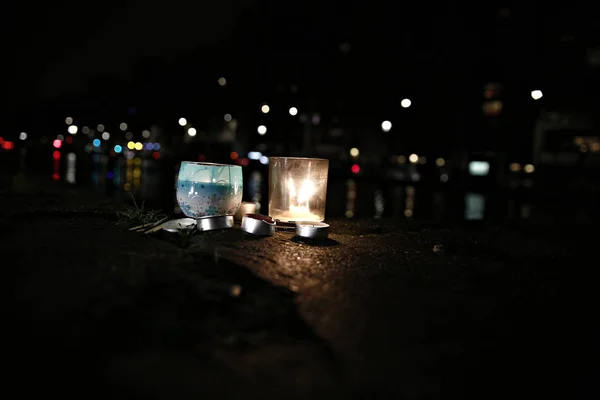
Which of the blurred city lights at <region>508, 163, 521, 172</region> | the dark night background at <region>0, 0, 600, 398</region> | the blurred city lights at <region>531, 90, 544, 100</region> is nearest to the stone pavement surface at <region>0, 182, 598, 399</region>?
the dark night background at <region>0, 0, 600, 398</region>

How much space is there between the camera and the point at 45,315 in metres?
1.85

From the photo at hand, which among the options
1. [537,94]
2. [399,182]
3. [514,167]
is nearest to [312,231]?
[537,94]

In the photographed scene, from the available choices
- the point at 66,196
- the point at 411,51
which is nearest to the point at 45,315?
the point at 66,196

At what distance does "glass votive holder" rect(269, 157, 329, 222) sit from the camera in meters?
4.29

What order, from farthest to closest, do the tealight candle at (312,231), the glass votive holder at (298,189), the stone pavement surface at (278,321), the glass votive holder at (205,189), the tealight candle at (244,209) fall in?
1. the tealight candle at (244,209)
2. the glass votive holder at (298,189)
3. the glass votive holder at (205,189)
4. the tealight candle at (312,231)
5. the stone pavement surface at (278,321)

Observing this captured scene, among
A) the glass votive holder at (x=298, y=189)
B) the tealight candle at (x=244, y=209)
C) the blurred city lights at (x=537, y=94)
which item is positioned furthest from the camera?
the blurred city lights at (x=537, y=94)

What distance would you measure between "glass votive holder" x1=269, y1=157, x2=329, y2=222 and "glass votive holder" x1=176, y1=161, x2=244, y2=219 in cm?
46

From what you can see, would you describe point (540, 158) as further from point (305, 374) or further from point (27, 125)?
point (27, 125)

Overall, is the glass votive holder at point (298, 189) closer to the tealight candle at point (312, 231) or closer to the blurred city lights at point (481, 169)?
the tealight candle at point (312, 231)

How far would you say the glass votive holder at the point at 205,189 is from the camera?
13.2 feet

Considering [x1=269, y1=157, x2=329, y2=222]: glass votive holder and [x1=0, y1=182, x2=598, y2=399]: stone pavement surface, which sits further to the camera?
[x1=269, y1=157, x2=329, y2=222]: glass votive holder

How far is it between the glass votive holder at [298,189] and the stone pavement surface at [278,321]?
879mm

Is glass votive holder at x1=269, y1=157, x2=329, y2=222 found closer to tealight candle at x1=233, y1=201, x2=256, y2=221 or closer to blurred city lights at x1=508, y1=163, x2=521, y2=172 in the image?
tealight candle at x1=233, y1=201, x2=256, y2=221

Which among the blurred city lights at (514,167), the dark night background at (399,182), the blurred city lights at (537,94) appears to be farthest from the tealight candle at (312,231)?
the blurred city lights at (514,167)
